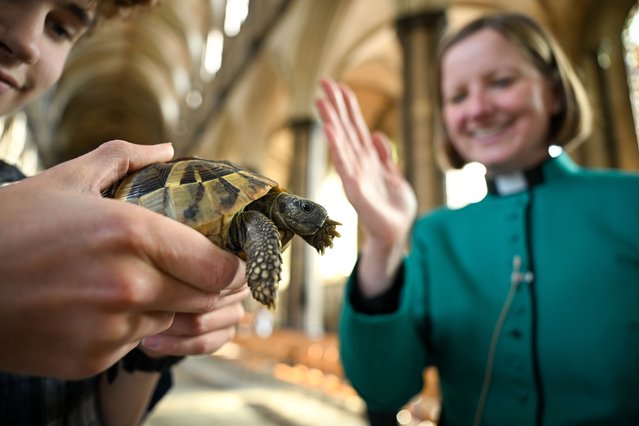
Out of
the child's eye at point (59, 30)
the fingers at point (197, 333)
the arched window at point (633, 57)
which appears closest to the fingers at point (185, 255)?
the fingers at point (197, 333)

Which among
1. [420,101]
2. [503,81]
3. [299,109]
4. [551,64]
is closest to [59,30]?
[503,81]

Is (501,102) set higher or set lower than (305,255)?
higher

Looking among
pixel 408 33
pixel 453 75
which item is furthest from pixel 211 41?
pixel 453 75

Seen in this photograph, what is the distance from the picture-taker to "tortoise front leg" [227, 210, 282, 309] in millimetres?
663

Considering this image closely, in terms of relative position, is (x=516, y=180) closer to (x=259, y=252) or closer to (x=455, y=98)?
(x=455, y=98)

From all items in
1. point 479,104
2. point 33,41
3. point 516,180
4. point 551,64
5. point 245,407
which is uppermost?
point 551,64

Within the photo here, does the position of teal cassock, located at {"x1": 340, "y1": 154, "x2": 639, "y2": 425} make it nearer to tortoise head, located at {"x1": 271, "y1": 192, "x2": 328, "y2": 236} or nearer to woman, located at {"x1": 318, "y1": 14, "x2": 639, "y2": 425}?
woman, located at {"x1": 318, "y1": 14, "x2": 639, "y2": 425}

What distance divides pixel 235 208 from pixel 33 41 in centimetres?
52

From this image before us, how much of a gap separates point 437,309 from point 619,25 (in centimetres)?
1085

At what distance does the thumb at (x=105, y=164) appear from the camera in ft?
1.67

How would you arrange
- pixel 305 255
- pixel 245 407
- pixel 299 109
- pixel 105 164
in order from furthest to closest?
1. pixel 299 109
2. pixel 305 255
3. pixel 245 407
4. pixel 105 164

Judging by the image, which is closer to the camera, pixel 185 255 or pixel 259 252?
pixel 185 255

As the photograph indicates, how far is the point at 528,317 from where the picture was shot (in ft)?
4.68

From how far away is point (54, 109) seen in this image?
27.0 m
